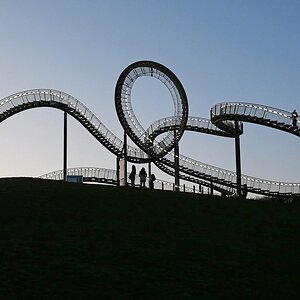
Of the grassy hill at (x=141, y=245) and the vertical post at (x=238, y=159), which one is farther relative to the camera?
the vertical post at (x=238, y=159)

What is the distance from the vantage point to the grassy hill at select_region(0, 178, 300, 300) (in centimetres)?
1652

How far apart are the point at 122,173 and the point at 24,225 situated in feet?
62.1

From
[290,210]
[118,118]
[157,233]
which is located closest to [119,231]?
[157,233]

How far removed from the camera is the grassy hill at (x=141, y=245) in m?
16.5

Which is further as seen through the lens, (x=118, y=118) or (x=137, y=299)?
(x=118, y=118)

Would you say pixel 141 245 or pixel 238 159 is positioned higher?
pixel 238 159

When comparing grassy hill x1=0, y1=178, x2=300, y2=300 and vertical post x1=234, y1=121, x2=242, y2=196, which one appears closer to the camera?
grassy hill x1=0, y1=178, x2=300, y2=300

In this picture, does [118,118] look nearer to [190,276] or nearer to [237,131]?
[237,131]

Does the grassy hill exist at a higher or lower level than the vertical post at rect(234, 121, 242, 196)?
lower

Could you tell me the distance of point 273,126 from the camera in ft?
145

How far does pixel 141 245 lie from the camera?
67.5ft

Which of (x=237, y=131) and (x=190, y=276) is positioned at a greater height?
(x=237, y=131)

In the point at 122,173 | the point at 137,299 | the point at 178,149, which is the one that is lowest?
the point at 137,299

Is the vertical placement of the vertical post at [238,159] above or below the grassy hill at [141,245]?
above
